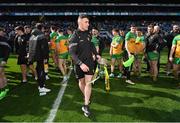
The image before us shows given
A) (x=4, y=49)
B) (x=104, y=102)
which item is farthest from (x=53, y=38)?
(x=104, y=102)

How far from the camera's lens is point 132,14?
1880 inches

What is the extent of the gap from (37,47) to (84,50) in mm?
2534

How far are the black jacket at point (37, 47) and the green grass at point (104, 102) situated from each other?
1.17m

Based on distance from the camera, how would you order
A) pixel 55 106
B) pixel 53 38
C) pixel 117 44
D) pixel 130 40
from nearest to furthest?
pixel 55 106
pixel 130 40
pixel 117 44
pixel 53 38

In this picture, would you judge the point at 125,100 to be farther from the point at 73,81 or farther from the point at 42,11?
the point at 42,11

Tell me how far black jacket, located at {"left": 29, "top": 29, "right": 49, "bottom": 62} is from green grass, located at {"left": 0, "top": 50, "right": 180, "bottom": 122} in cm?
117

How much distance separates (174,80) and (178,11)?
37310mm

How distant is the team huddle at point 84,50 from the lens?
8562 millimetres

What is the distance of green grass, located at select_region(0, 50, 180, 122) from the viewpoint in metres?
8.58

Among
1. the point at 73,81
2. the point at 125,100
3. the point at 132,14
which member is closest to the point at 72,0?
the point at 132,14

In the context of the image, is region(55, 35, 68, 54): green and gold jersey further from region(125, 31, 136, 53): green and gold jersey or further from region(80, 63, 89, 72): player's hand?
region(80, 63, 89, 72): player's hand

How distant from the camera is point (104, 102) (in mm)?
9930

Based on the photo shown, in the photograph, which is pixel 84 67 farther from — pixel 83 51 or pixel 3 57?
pixel 3 57

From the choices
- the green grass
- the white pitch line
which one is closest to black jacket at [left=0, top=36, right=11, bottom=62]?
the green grass
